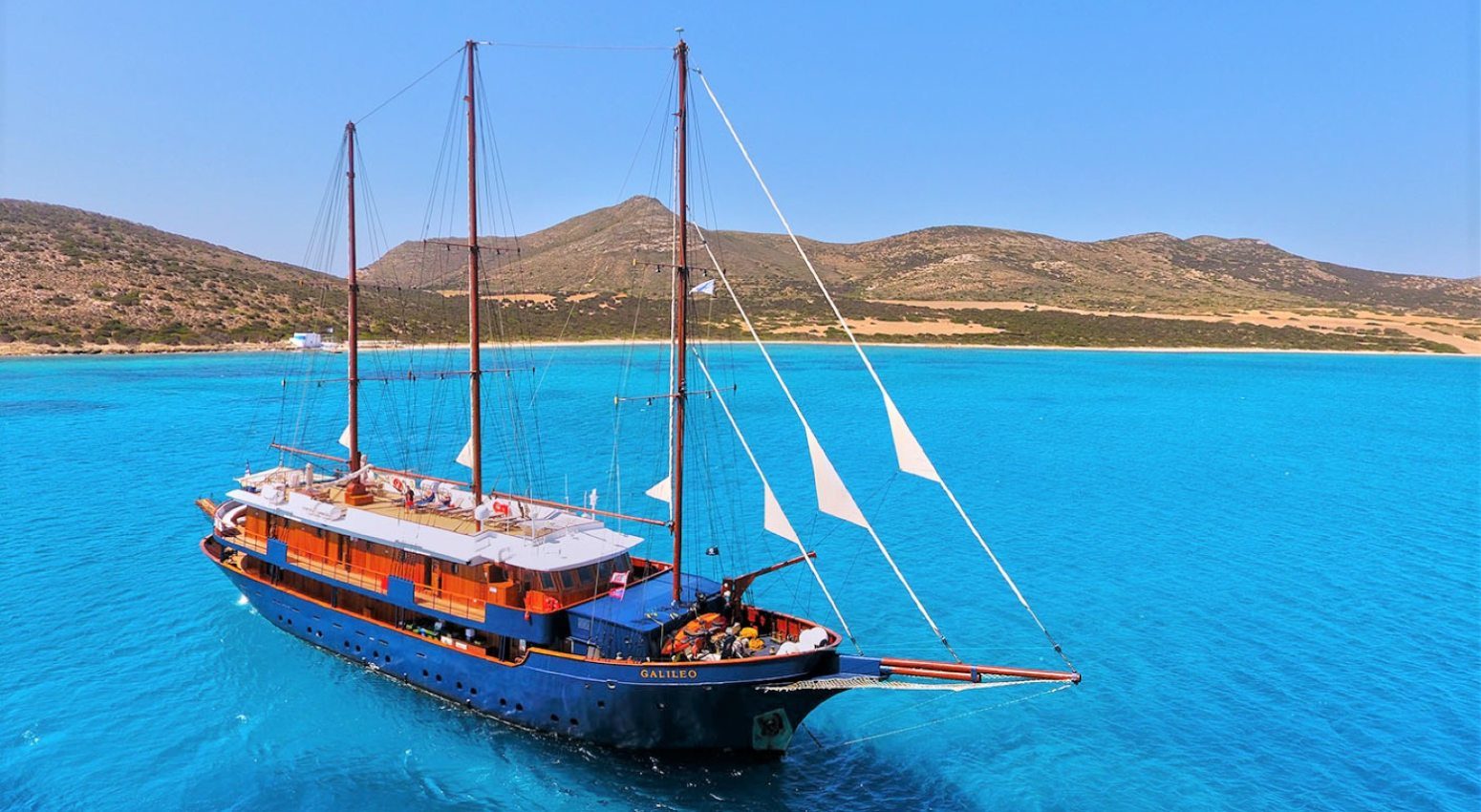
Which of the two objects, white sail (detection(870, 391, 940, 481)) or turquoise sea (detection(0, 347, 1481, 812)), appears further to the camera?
turquoise sea (detection(0, 347, 1481, 812))

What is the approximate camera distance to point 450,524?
20781 millimetres

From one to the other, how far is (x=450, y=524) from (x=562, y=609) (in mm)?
5004

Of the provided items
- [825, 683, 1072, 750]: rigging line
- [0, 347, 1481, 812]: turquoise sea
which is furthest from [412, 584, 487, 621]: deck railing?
[825, 683, 1072, 750]: rigging line

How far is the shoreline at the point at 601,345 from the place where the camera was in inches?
3750

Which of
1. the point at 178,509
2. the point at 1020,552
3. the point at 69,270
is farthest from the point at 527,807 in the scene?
the point at 69,270

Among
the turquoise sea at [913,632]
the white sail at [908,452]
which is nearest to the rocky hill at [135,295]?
the turquoise sea at [913,632]

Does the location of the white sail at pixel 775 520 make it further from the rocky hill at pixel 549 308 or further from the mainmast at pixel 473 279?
the rocky hill at pixel 549 308

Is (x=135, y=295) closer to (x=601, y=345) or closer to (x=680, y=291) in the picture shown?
(x=601, y=345)

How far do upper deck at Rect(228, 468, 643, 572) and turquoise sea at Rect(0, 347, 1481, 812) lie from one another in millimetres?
4170

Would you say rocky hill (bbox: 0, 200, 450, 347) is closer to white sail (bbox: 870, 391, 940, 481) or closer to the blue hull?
the blue hull

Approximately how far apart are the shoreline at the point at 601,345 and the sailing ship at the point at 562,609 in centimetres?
7095

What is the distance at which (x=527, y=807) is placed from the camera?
15.7m

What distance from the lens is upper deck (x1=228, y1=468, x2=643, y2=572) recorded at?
18.7 m

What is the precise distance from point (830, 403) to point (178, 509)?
5571 cm
